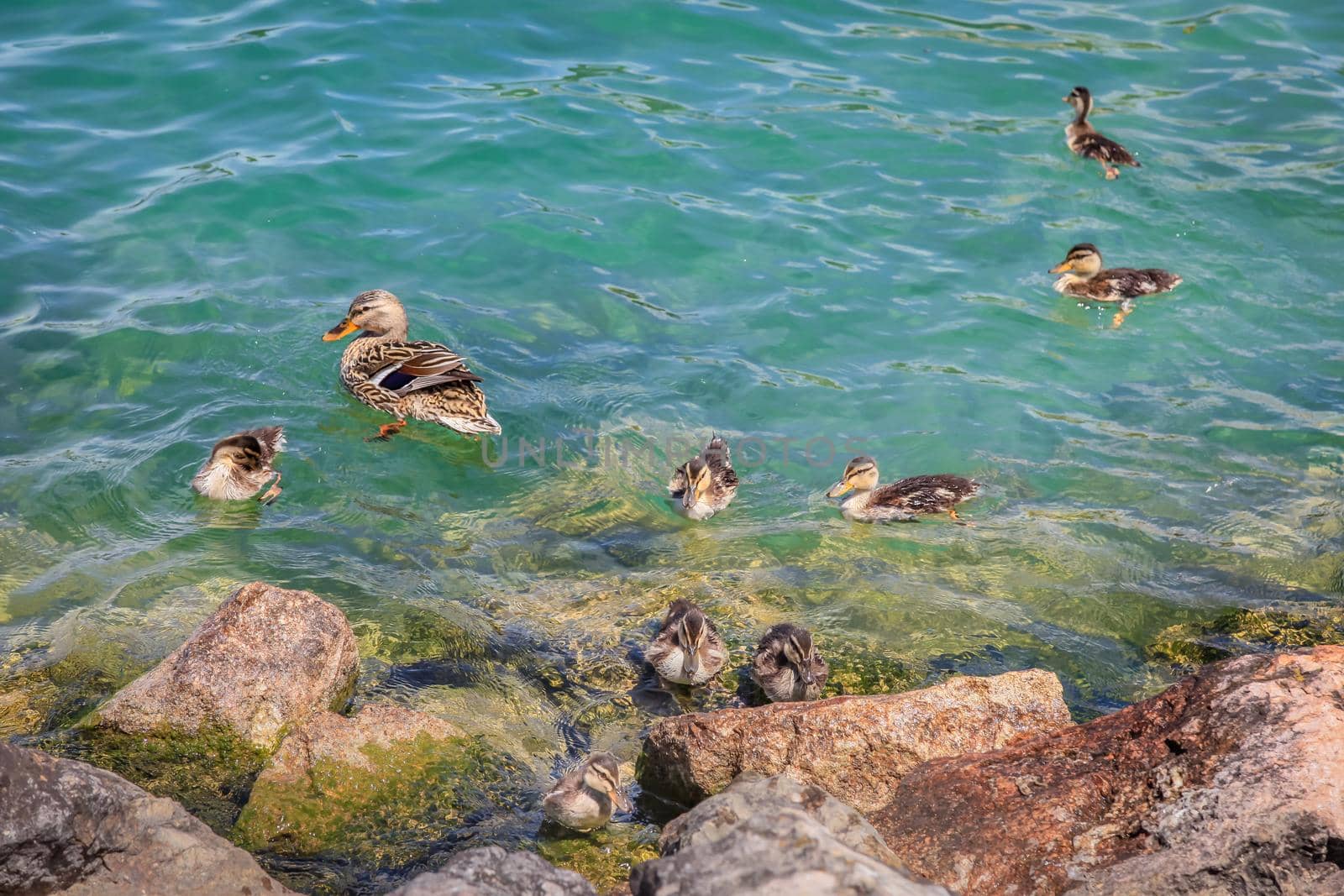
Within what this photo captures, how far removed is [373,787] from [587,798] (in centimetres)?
104

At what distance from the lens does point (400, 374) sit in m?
9.95

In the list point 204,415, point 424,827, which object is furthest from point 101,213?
point 424,827

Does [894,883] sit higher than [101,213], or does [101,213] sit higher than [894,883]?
[894,883]

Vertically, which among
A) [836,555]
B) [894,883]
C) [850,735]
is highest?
[894,883]

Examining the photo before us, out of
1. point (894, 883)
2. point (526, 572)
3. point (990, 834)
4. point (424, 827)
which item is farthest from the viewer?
point (526, 572)

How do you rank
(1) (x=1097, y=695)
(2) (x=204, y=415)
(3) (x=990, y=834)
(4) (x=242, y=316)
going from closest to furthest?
(3) (x=990, y=834) → (1) (x=1097, y=695) → (2) (x=204, y=415) → (4) (x=242, y=316)

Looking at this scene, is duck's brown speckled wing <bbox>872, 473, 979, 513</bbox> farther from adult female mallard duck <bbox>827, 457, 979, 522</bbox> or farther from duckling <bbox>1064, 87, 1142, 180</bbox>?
duckling <bbox>1064, 87, 1142, 180</bbox>

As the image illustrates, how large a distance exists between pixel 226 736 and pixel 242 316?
6.14m

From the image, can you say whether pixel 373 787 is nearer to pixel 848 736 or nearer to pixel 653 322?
pixel 848 736

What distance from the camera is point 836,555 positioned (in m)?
8.40

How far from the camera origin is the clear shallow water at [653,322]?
7574mm

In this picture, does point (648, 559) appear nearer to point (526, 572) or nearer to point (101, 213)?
point (526, 572)

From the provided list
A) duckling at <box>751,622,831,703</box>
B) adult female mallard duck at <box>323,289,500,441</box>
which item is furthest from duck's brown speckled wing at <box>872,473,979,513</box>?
adult female mallard duck at <box>323,289,500,441</box>

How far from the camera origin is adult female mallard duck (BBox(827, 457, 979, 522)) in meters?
8.88
